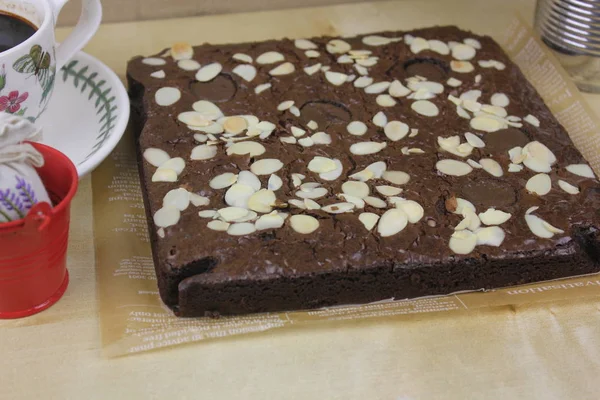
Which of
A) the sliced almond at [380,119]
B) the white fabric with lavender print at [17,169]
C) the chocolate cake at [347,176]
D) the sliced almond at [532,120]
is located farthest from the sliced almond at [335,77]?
the white fabric with lavender print at [17,169]

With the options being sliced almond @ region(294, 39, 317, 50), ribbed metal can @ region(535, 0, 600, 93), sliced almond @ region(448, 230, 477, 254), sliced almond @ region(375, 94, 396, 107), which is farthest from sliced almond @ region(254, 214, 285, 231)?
ribbed metal can @ region(535, 0, 600, 93)

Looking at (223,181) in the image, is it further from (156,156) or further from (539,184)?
(539,184)

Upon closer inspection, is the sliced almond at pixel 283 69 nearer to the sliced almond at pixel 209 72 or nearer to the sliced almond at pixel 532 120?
the sliced almond at pixel 209 72

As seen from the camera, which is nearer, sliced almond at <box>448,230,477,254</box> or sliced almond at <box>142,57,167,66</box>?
sliced almond at <box>448,230,477,254</box>

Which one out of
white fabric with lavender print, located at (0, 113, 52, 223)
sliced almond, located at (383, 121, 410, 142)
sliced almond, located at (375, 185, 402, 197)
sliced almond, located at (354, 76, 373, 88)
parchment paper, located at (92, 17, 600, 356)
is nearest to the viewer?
white fabric with lavender print, located at (0, 113, 52, 223)

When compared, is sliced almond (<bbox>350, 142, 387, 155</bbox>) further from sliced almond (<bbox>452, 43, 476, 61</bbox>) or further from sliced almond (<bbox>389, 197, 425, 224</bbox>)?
sliced almond (<bbox>452, 43, 476, 61</bbox>)

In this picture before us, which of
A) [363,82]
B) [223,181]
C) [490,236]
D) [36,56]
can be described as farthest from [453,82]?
[36,56]
